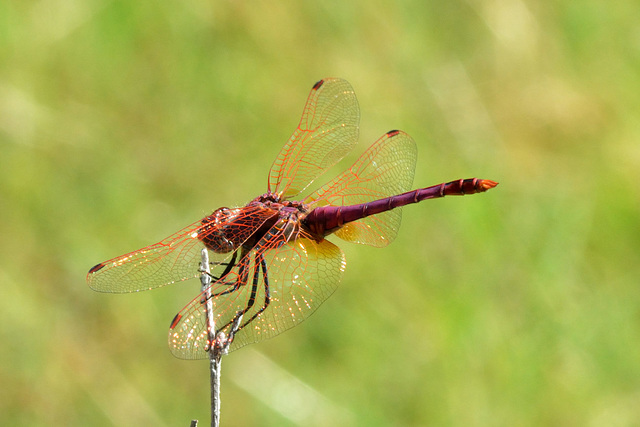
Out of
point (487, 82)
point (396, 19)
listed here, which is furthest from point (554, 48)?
point (396, 19)

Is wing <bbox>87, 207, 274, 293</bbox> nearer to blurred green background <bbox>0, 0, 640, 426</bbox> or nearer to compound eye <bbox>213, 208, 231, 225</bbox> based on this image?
compound eye <bbox>213, 208, 231, 225</bbox>

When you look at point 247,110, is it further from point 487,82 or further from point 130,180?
point 487,82

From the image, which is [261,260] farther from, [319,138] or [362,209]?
[319,138]

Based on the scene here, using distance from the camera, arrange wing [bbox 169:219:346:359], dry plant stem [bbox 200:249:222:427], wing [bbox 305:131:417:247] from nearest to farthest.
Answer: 1. dry plant stem [bbox 200:249:222:427]
2. wing [bbox 169:219:346:359]
3. wing [bbox 305:131:417:247]

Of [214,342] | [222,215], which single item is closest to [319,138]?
[222,215]

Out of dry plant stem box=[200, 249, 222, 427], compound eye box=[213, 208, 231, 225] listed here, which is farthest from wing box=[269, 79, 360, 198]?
dry plant stem box=[200, 249, 222, 427]

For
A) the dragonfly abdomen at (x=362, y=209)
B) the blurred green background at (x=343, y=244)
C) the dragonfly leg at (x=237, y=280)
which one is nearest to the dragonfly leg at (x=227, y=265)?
the dragonfly leg at (x=237, y=280)
